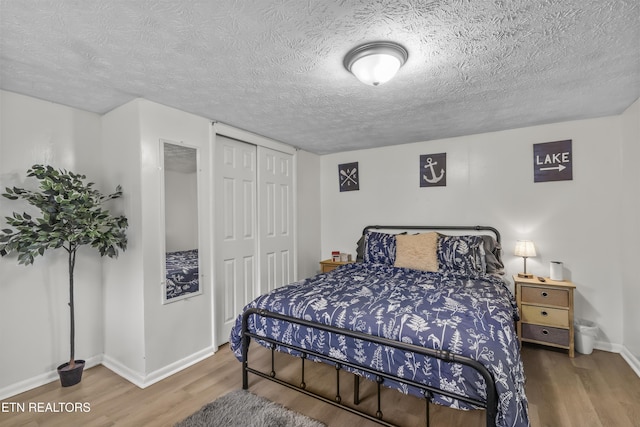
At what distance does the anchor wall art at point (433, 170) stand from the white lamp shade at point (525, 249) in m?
1.07

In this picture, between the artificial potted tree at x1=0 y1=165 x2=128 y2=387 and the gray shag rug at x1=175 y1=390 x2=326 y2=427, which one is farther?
the artificial potted tree at x1=0 y1=165 x2=128 y2=387

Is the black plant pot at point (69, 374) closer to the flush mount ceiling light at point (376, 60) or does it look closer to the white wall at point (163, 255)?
the white wall at point (163, 255)

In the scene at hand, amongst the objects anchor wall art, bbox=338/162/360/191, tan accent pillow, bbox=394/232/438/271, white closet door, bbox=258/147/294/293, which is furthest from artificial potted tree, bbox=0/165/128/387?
anchor wall art, bbox=338/162/360/191

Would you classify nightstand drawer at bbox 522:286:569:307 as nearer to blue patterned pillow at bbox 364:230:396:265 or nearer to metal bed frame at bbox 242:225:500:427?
blue patterned pillow at bbox 364:230:396:265

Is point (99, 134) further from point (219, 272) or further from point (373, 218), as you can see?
point (373, 218)

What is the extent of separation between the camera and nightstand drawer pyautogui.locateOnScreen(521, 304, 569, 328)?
2787 millimetres

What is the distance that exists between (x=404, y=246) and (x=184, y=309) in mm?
2345

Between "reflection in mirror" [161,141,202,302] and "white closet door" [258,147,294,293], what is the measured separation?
92 centimetres

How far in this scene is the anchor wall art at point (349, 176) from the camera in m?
4.33

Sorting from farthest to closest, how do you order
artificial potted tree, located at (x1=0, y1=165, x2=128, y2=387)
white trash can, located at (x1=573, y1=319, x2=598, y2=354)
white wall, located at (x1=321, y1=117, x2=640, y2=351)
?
white wall, located at (x1=321, y1=117, x2=640, y2=351)
white trash can, located at (x1=573, y1=319, x2=598, y2=354)
artificial potted tree, located at (x1=0, y1=165, x2=128, y2=387)

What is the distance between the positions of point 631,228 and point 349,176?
9.89 feet

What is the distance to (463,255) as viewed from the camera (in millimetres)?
3092

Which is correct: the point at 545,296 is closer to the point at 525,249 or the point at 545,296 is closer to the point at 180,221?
the point at 525,249

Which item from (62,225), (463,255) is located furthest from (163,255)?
(463,255)
